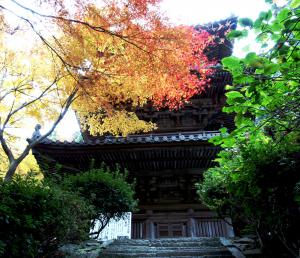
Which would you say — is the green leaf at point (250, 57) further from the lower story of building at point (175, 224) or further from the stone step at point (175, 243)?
the lower story of building at point (175, 224)

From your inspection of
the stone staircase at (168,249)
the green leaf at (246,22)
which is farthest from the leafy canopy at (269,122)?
the stone staircase at (168,249)

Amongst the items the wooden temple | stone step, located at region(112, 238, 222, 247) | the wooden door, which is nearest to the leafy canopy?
stone step, located at region(112, 238, 222, 247)

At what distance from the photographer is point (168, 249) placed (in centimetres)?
623

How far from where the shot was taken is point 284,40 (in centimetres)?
235

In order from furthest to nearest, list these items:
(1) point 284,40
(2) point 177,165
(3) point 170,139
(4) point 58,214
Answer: (2) point 177,165, (3) point 170,139, (4) point 58,214, (1) point 284,40

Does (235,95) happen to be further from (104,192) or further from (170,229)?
(170,229)

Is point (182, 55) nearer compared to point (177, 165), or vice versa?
point (182, 55)

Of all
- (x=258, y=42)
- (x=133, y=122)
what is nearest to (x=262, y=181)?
(x=258, y=42)

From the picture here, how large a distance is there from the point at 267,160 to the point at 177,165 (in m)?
6.97

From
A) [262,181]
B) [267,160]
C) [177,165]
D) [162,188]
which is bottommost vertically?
[262,181]

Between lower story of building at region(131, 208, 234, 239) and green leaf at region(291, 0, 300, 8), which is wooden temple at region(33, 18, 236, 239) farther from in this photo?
green leaf at region(291, 0, 300, 8)

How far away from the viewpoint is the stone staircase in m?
5.72

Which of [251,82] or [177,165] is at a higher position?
[177,165]

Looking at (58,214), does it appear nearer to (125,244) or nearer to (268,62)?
(125,244)
